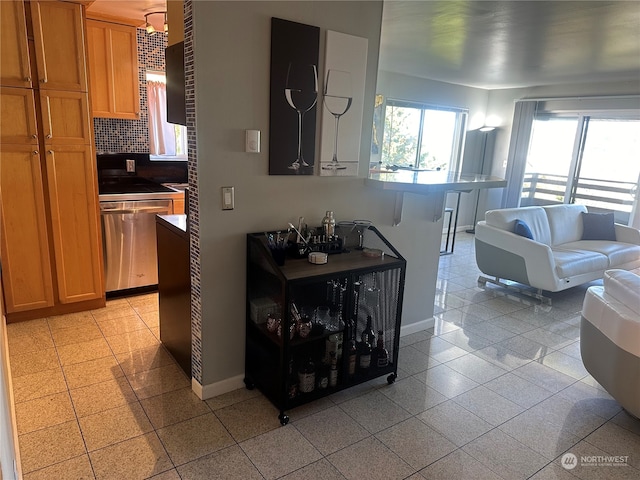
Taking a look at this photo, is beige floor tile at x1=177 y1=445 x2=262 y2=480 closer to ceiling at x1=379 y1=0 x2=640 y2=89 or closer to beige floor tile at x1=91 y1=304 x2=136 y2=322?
beige floor tile at x1=91 y1=304 x2=136 y2=322

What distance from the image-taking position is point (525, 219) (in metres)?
4.69

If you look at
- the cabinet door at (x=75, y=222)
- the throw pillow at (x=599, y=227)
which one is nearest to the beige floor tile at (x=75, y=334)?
the cabinet door at (x=75, y=222)

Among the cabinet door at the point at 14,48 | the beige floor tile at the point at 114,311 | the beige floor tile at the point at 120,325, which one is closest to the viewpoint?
the cabinet door at the point at 14,48

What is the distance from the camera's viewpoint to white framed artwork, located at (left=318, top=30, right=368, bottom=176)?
2.48m

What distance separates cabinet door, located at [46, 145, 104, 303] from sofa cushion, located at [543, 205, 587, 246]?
470cm

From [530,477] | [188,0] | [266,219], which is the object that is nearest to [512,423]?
[530,477]

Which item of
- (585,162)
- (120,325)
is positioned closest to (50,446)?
(120,325)

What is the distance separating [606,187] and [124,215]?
630 cm

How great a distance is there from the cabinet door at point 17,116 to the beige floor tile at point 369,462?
9.77 ft

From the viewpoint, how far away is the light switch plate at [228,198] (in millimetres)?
2272

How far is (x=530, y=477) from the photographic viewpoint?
1.98 metres

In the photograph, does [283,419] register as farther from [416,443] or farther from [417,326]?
[417,326]

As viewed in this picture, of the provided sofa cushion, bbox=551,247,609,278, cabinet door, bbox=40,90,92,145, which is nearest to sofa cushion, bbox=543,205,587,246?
sofa cushion, bbox=551,247,609,278

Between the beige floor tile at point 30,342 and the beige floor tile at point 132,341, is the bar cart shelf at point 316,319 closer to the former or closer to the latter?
the beige floor tile at point 132,341
